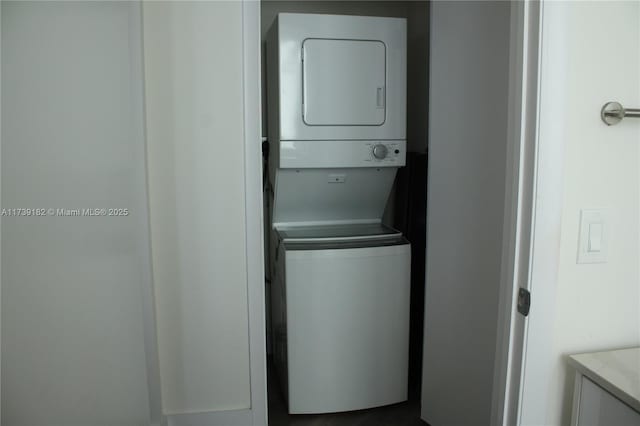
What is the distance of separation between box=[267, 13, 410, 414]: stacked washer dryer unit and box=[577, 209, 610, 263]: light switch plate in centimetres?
111

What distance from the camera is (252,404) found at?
186 cm

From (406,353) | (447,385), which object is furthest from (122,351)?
(406,353)

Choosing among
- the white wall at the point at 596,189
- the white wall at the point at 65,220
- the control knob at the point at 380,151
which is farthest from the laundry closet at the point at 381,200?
the white wall at the point at 65,220

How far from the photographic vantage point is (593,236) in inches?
42.1

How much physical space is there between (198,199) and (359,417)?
1342 millimetres

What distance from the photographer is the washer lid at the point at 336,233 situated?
7.04 feet

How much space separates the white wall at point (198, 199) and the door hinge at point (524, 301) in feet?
3.45

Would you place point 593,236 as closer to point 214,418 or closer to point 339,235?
point 339,235

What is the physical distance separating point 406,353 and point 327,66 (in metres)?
1.43

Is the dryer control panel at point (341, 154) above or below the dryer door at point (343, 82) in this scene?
below

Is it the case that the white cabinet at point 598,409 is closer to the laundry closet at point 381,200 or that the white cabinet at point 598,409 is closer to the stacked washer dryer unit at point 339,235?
the laundry closet at point 381,200

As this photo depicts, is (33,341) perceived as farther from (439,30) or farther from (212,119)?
(439,30)

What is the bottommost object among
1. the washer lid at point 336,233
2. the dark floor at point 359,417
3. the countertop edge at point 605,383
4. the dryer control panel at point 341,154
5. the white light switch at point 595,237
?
the dark floor at point 359,417
